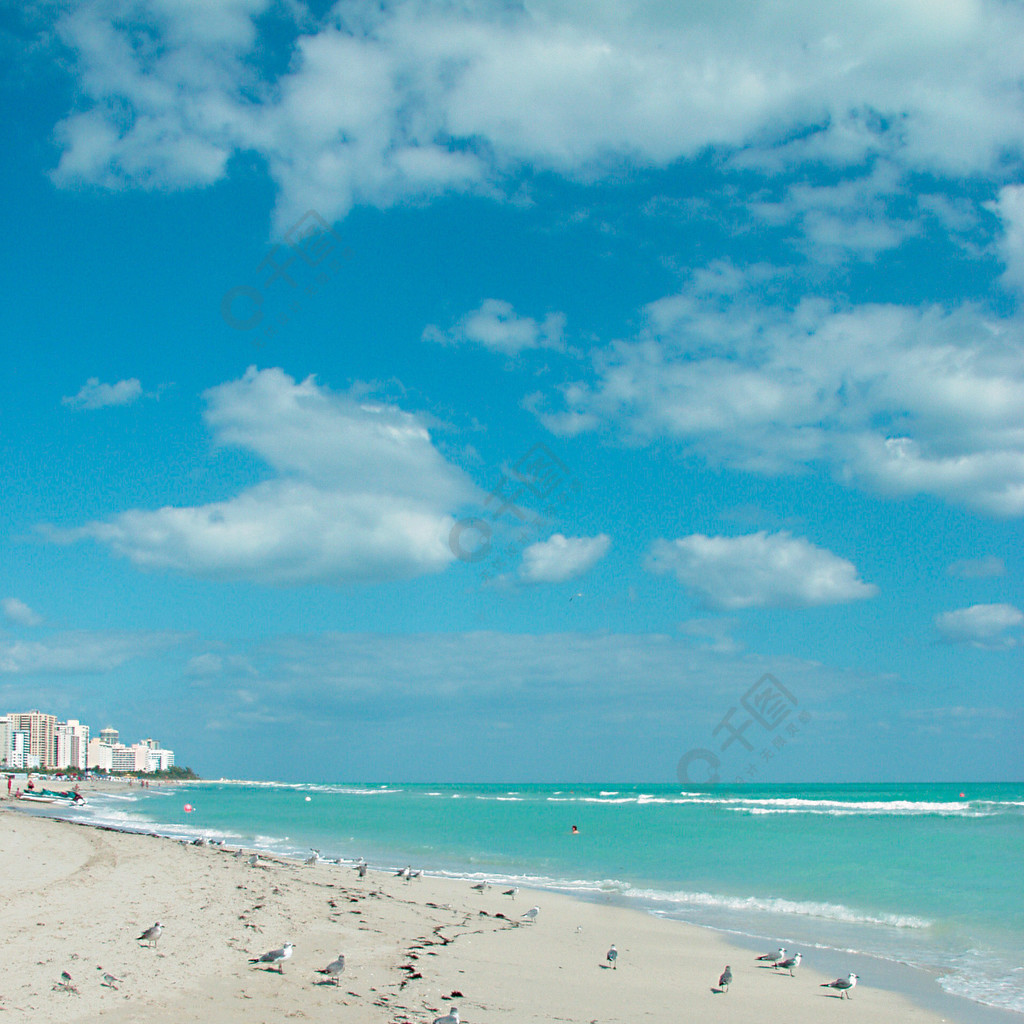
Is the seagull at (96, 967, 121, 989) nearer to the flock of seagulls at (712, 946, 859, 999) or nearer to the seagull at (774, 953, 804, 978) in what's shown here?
the flock of seagulls at (712, 946, 859, 999)

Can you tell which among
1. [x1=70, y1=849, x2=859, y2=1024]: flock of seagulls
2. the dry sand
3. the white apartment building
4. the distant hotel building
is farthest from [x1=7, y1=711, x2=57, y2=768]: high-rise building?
[x1=70, y1=849, x2=859, y2=1024]: flock of seagulls

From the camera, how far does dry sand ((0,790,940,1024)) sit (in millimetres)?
7727

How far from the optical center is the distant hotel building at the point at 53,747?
159 metres

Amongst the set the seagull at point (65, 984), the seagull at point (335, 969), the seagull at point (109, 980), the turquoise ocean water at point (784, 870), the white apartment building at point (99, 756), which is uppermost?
the seagull at point (65, 984)

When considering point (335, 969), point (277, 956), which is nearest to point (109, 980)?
point (277, 956)

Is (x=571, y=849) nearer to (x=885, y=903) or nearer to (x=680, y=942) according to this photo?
(x=885, y=903)

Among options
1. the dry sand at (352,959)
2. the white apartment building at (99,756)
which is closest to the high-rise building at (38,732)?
the white apartment building at (99,756)

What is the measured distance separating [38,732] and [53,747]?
4864 millimetres

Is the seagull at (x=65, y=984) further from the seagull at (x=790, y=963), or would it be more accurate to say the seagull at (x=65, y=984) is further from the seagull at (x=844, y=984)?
the seagull at (x=790, y=963)

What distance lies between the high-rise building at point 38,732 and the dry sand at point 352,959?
182 meters

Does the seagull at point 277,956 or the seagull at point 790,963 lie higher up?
→ the seagull at point 277,956

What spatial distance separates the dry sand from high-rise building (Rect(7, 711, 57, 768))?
18214 cm

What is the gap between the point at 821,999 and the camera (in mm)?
9750

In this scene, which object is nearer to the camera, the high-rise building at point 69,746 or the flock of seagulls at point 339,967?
the flock of seagulls at point 339,967
